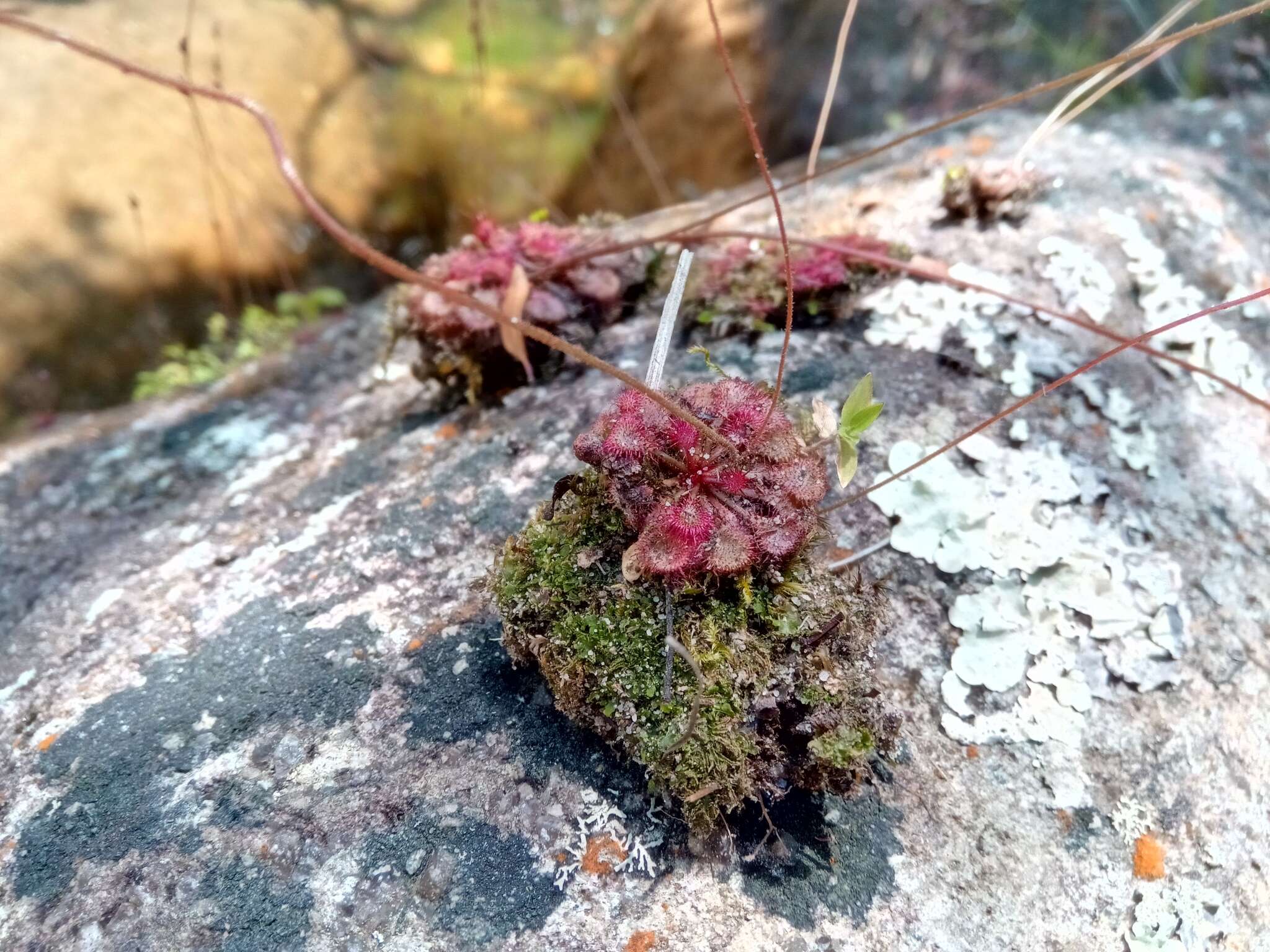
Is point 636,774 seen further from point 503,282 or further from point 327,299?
point 327,299

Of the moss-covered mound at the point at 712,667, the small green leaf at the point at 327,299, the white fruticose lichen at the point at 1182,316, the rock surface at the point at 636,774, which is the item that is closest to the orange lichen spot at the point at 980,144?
the rock surface at the point at 636,774

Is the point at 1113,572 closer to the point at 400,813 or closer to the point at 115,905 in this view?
the point at 400,813

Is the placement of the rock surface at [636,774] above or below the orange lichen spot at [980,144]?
below

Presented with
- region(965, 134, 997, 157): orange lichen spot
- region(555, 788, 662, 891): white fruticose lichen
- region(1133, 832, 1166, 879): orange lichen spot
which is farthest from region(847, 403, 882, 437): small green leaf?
region(965, 134, 997, 157): orange lichen spot

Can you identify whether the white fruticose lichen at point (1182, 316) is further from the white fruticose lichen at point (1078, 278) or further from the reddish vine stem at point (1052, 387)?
the reddish vine stem at point (1052, 387)

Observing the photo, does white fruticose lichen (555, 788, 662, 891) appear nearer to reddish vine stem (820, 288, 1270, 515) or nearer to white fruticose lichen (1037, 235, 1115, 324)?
reddish vine stem (820, 288, 1270, 515)

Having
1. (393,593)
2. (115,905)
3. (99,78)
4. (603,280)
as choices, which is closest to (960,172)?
(603,280)

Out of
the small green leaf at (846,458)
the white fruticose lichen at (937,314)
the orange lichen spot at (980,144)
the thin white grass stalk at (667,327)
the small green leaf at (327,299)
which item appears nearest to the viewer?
the small green leaf at (846,458)
